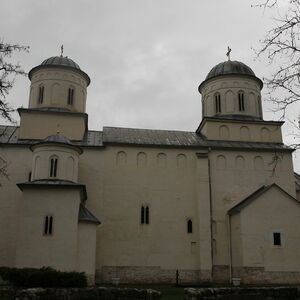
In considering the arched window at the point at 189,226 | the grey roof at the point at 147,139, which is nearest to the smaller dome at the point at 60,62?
the grey roof at the point at 147,139

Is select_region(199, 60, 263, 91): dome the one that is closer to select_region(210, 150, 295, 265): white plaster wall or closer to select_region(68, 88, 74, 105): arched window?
select_region(210, 150, 295, 265): white plaster wall

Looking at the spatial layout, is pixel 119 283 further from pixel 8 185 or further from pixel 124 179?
pixel 8 185

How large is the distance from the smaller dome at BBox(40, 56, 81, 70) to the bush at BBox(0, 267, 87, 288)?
17183 mm

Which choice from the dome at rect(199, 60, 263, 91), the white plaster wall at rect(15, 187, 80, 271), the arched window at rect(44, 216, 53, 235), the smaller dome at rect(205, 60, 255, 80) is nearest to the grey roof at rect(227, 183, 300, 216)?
the dome at rect(199, 60, 263, 91)

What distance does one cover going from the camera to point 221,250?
87.2 feet

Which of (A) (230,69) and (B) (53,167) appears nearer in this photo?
(B) (53,167)

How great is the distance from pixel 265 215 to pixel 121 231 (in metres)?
9.49

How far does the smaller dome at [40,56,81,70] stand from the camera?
29859 millimetres

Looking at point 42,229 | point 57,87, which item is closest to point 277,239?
point 42,229

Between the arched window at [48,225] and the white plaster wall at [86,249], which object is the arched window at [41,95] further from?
the white plaster wall at [86,249]

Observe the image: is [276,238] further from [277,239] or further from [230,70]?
[230,70]

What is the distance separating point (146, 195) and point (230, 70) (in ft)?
42.3

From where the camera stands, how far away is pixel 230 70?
32469 millimetres

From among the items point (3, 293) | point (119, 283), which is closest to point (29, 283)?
point (3, 293)
